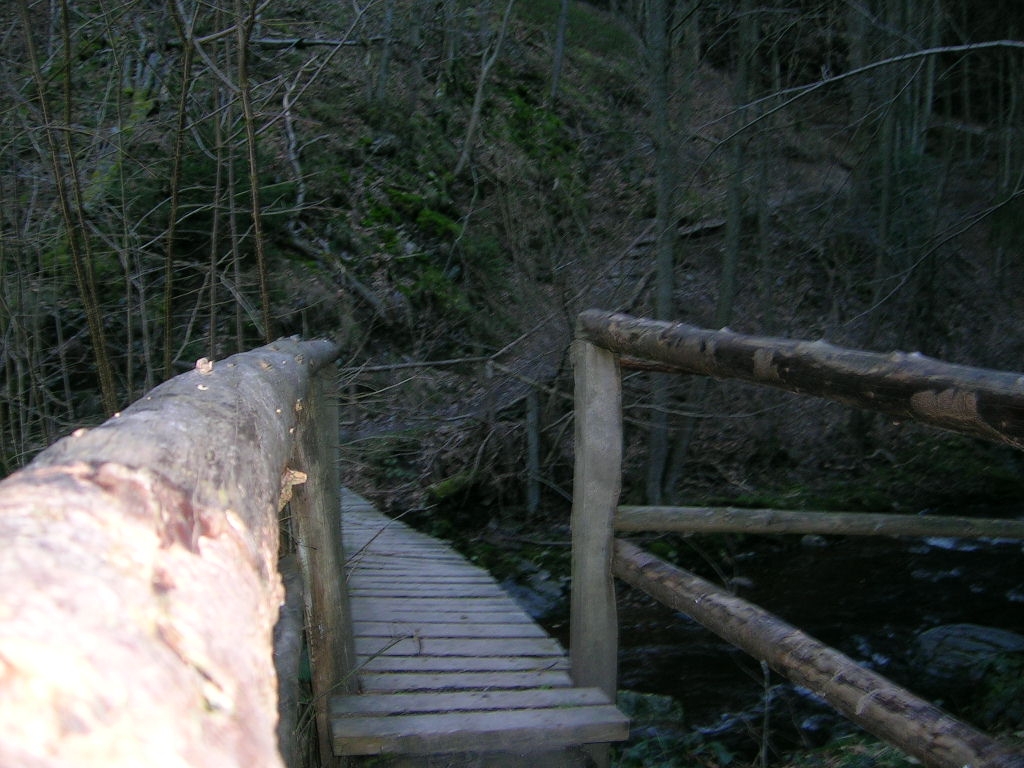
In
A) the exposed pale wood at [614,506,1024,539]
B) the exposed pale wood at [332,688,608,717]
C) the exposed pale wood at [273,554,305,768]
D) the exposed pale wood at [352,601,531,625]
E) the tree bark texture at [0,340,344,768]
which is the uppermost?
the tree bark texture at [0,340,344,768]

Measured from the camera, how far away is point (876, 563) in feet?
28.1

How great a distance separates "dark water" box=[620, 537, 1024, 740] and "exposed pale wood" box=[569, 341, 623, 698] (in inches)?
88.4

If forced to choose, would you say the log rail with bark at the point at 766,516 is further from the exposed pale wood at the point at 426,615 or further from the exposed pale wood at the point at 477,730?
the exposed pale wood at the point at 426,615

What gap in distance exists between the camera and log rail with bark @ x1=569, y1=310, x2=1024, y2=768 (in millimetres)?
1655

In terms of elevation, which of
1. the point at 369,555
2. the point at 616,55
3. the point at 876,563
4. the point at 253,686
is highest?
the point at 616,55

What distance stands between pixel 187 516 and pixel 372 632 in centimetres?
305

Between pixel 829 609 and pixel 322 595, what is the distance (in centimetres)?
576

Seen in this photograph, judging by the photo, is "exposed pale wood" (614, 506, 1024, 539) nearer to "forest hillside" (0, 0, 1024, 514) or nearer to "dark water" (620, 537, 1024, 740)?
"dark water" (620, 537, 1024, 740)

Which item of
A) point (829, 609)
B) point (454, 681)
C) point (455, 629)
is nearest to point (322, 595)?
point (454, 681)

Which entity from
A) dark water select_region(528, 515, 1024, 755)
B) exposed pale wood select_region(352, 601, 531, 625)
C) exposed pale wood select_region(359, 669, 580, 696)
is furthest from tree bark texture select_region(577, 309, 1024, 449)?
dark water select_region(528, 515, 1024, 755)

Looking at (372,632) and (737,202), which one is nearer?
(372,632)

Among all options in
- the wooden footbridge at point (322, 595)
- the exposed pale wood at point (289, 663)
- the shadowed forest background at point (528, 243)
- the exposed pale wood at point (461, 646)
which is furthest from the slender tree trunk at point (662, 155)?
the exposed pale wood at point (289, 663)

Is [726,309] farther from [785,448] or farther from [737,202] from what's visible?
[785,448]

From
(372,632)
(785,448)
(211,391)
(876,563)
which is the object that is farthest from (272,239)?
(211,391)
